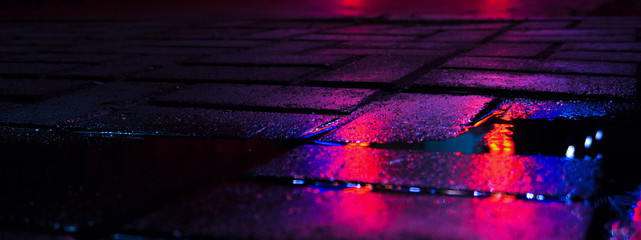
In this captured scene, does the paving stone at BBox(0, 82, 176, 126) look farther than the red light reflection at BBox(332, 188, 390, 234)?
Yes

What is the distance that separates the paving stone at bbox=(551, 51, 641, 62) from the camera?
8.46 feet

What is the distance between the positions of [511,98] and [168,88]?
4.20 feet

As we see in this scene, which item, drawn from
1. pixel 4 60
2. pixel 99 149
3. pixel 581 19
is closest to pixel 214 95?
pixel 99 149

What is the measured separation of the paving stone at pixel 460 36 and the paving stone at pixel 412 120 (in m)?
1.77

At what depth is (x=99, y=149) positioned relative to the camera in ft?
4.63

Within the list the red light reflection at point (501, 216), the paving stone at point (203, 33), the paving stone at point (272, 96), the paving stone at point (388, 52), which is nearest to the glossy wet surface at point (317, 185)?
the red light reflection at point (501, 216)

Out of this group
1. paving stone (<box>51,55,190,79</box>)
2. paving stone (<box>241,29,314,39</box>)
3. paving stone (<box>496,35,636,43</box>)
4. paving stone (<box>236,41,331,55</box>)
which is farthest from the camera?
paving stone (<box>241,29,314,39</box>)

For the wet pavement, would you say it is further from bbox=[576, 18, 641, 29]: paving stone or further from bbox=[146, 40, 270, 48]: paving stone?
bbox=[576, 18, 641, 29]: paving stone

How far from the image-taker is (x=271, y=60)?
9.32ft

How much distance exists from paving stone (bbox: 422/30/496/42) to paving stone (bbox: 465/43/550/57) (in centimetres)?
33

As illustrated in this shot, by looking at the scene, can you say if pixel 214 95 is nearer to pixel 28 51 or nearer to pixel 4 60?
pixel 4 60

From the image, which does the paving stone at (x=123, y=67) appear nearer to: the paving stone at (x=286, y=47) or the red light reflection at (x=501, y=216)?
the paving stone at (x=286, y=47)

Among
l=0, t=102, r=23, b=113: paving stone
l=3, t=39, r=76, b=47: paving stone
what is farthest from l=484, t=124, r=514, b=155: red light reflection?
l=3, t=39, r=76, b=47: paving stone

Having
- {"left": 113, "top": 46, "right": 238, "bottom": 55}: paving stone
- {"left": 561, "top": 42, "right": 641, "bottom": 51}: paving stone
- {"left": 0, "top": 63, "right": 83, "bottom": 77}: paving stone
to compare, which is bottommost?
{"left": 0, "top": 63, "right": 83, "bottom": 77}: paving stone
